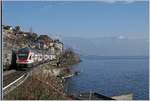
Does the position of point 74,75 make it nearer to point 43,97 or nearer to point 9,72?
point 9,72

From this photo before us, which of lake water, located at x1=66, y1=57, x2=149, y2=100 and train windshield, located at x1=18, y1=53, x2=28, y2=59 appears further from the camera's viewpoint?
lake water, located at x1=66, y1=57, x2=149, y2=100

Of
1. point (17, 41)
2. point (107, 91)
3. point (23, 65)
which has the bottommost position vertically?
point (107, 91)

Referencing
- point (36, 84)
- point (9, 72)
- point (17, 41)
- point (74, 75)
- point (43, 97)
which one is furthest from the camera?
point (74, 75)

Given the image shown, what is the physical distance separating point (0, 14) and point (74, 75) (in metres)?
16.8

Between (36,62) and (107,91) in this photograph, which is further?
(107,91)

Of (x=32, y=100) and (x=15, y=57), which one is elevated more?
(x=15, y=57)

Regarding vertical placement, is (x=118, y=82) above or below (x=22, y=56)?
below

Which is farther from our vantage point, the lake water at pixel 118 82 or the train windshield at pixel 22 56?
the lake water at pixel 118 82

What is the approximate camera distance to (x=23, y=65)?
6277 millimetres

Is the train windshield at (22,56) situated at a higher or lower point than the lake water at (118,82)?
higher

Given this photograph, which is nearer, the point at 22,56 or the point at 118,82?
the point at 22,56

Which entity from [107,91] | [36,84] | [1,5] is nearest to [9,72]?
[36,84]

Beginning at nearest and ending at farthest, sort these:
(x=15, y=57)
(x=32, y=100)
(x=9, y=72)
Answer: (x=32, y=100)
(x=9, y=72)
(x=15, y=57)

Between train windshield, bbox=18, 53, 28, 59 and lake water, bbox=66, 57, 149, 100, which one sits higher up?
train windshield, bbox=18, 53, 28, 59
